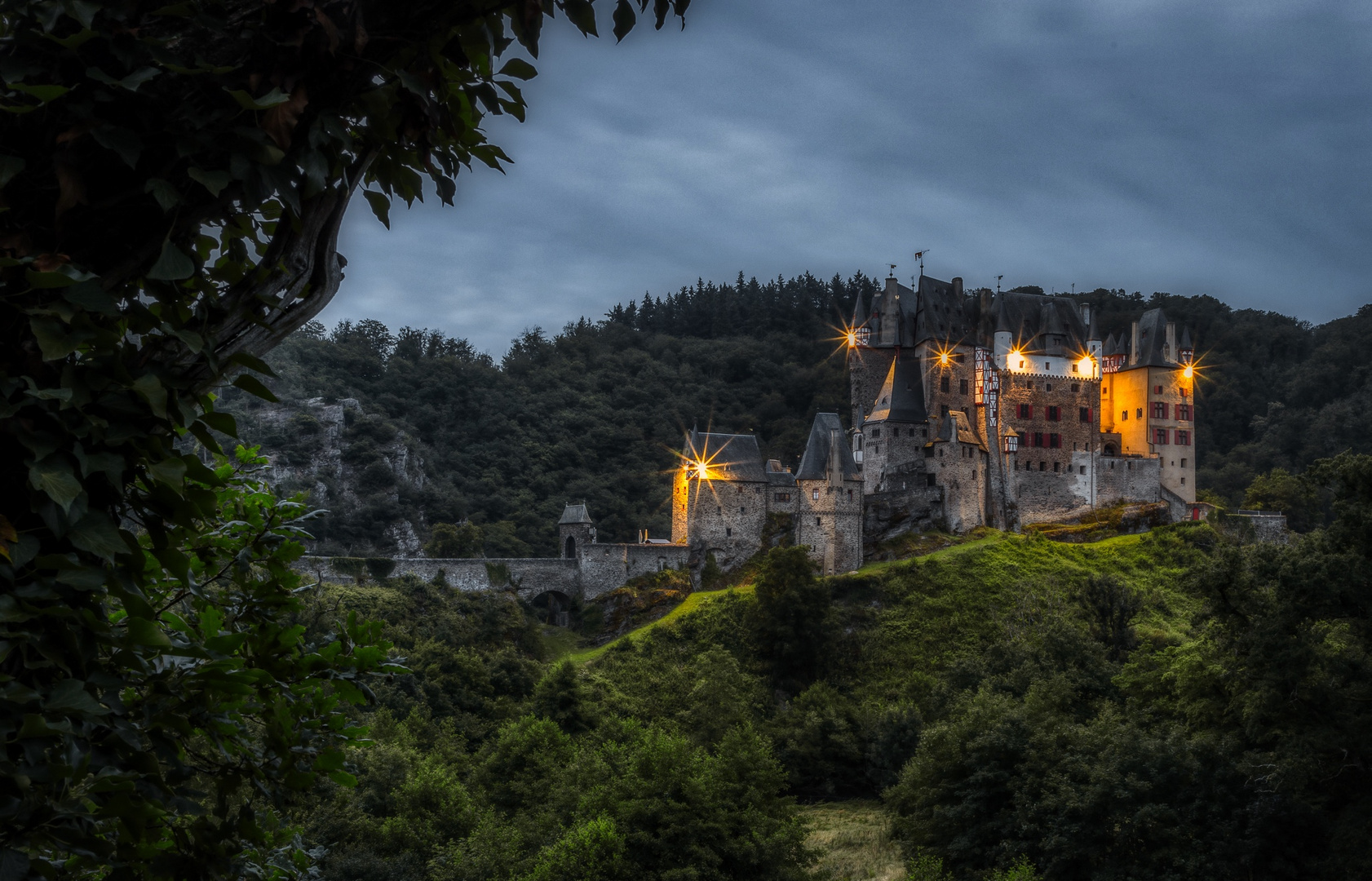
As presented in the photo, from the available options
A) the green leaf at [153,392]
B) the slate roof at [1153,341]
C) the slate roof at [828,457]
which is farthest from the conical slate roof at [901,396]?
the green leaf at [153,392]

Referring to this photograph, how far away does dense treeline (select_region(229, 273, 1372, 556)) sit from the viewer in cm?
7294

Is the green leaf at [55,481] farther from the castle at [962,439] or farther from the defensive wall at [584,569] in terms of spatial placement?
the defensive wall at [584,569]

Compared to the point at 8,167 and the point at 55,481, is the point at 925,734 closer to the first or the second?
the point at 55,481

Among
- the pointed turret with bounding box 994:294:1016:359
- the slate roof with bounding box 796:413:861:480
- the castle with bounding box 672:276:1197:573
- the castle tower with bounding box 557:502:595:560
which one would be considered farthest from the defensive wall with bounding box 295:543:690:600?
the pointed turret with bounding box 994:294:1016:359

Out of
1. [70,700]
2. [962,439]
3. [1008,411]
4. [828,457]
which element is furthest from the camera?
[1008,411]

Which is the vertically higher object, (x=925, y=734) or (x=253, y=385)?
(x=253, y=385)

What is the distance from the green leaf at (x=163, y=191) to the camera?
2904 millimetres

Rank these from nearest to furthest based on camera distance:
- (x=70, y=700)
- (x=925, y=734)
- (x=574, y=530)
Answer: (x=70, y=700) → (x=925, y=734) → (x=574, y=530)

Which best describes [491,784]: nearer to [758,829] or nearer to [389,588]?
[758,829]

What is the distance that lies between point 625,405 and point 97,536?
83.1 m

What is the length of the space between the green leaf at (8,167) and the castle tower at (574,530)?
5612 centimetres

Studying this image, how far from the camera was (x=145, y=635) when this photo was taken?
122 inches

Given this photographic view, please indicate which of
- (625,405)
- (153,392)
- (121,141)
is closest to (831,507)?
(625,405)

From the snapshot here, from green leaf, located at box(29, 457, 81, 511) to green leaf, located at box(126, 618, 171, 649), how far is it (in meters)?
0.43
